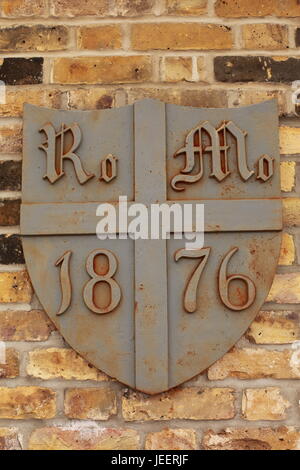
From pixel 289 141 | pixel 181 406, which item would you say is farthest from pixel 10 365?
pixel 289 141

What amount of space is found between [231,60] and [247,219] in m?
0.42

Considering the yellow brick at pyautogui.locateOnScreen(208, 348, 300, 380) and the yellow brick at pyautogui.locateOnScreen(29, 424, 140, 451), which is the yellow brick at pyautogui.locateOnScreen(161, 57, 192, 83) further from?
the yellow brick at pyautogui.locateOnScreen(29, 424, 140, 451)

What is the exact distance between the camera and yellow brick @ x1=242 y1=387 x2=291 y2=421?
1.20 meters

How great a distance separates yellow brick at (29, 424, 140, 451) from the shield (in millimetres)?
132

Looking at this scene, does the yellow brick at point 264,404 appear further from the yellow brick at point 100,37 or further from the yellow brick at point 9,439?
the yellow brick at point 100,37

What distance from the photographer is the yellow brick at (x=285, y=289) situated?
1.23 meters

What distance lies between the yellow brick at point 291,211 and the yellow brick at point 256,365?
1.00 ft

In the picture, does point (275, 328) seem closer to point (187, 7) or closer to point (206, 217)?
point (206, 217)
